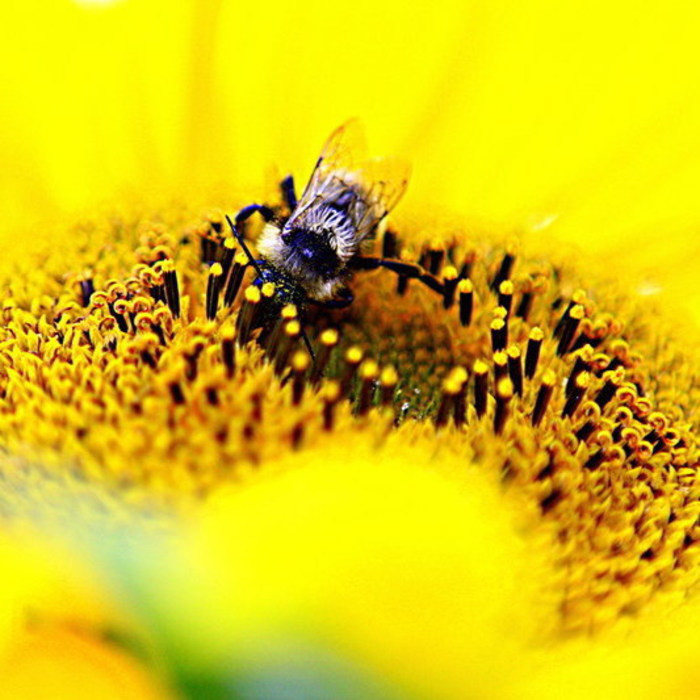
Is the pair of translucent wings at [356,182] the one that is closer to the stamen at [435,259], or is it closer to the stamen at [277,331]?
the stamen at [435,259]

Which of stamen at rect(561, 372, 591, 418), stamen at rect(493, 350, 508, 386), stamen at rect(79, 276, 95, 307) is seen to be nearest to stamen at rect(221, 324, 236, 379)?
stamen at rect(79, 276, 95, 307)

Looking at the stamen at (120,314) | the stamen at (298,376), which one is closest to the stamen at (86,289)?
the stamen at (120,314)

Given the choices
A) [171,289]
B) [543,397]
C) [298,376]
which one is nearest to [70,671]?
[298,376]

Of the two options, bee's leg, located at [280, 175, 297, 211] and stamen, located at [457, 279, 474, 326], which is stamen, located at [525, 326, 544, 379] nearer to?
stamen, located at [457, 279, 474, 326]

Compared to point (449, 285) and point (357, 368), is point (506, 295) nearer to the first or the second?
point (449, 285)

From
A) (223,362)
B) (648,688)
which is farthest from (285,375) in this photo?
(648,688)

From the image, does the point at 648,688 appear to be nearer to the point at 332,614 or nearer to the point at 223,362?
the point at 332,614
